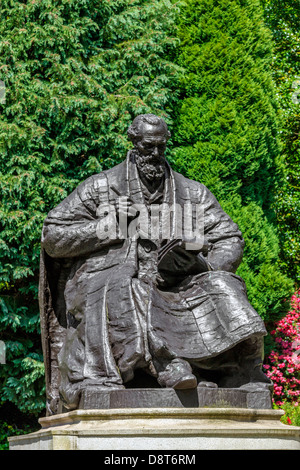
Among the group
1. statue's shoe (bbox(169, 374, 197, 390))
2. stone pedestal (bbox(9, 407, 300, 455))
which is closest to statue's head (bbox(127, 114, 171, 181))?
statue's shoe (bbox(169, 374, 197, 390))

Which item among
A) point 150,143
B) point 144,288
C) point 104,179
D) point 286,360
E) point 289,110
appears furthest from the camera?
point 289,110

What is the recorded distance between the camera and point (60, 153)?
38.8 ft

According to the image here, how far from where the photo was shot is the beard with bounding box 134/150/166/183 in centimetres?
635

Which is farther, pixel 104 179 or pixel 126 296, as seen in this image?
pixel 104 179

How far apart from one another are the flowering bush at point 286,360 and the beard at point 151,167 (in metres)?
7.18

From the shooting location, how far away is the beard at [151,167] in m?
6.35

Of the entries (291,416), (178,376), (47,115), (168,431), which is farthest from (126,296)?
(47,115)

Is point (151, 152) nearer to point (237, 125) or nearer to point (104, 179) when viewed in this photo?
point (104, 179)

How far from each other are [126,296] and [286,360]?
815 cm

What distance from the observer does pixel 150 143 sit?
6277mm

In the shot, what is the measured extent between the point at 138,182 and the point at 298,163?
9812 millimetres

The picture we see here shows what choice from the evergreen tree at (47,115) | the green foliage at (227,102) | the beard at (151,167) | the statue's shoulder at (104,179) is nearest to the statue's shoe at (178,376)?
the beard at (151,167)
